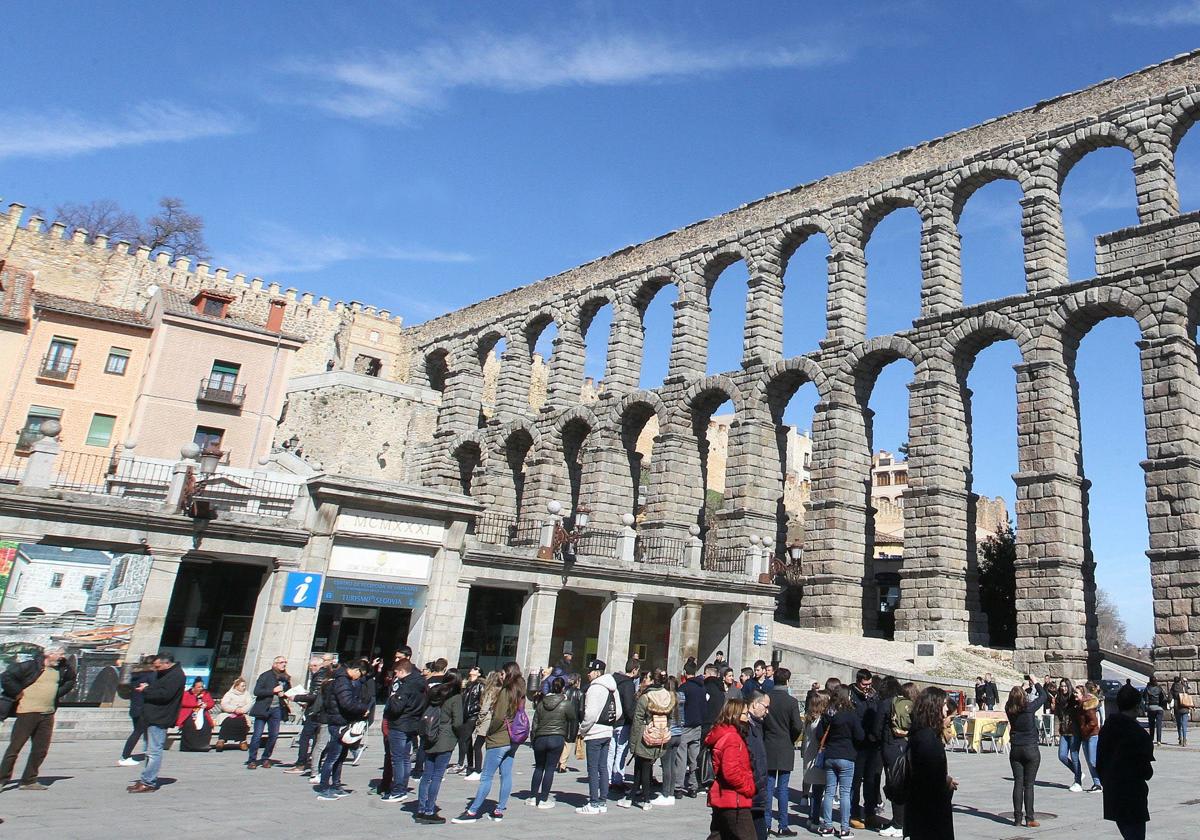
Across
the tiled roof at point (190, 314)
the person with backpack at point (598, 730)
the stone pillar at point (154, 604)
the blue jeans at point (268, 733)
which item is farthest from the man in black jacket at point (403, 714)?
the tiled roof at point (190, 314)

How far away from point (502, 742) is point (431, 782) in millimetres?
810

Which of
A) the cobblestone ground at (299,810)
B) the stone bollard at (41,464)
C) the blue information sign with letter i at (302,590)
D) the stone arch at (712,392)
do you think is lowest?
the cobblestone ground at (299,810)

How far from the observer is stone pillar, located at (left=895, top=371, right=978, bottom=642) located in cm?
2622

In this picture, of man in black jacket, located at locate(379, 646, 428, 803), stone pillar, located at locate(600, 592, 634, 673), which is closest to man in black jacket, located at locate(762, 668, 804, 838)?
man in black jacket, located at locate(379, 646, 428, 803)

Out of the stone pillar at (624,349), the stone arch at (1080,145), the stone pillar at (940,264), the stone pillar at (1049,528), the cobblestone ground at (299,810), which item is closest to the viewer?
the cobblestone ground at (299,810)

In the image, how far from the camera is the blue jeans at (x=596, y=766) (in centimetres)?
968

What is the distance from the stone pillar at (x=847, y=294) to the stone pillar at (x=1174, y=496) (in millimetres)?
9511

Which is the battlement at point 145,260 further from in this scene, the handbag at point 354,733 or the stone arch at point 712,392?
the handbag at point 354,733

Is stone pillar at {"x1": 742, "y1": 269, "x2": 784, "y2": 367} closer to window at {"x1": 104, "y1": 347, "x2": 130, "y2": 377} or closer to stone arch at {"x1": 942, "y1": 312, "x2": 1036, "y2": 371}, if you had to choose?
stone arch at {"x1": 942, "y1": 312, "x2": 1036, "y2": 371}

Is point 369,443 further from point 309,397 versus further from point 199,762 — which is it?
point 199,762

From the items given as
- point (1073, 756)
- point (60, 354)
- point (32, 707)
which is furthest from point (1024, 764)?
point (60, 354)

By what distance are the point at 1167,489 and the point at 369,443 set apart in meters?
31.4

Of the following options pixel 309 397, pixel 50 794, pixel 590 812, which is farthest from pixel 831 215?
pixel 50 794

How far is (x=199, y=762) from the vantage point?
1183cm
